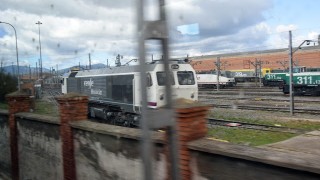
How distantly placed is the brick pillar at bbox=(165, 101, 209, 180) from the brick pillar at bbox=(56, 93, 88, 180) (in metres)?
3.56

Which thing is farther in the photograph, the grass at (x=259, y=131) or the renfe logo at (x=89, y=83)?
the renfe logo at (x=89, y=83)

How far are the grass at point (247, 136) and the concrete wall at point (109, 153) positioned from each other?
7.96 m

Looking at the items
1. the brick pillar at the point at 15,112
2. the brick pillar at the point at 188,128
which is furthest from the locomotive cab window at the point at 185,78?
the brick pillar at the point at 188,128

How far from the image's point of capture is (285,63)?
274ft

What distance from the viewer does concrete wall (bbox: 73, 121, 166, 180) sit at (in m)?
6.07

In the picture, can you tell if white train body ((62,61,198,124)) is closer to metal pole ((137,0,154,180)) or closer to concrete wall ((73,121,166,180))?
concrete wall ((73,121,166,180))

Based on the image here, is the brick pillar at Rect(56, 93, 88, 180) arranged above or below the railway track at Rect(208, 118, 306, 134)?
above

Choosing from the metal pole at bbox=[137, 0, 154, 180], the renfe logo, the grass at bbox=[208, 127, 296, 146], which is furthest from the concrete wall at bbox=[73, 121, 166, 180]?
the renfe logo

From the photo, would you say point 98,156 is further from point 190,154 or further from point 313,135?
point 313,135

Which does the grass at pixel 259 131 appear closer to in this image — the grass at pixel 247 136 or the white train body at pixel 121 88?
the grass at pixel 247 136

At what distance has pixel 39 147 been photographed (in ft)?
31.4

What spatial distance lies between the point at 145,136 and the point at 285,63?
281 feet

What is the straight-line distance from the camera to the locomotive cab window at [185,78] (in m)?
20.1

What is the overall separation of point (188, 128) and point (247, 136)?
11.6 m
